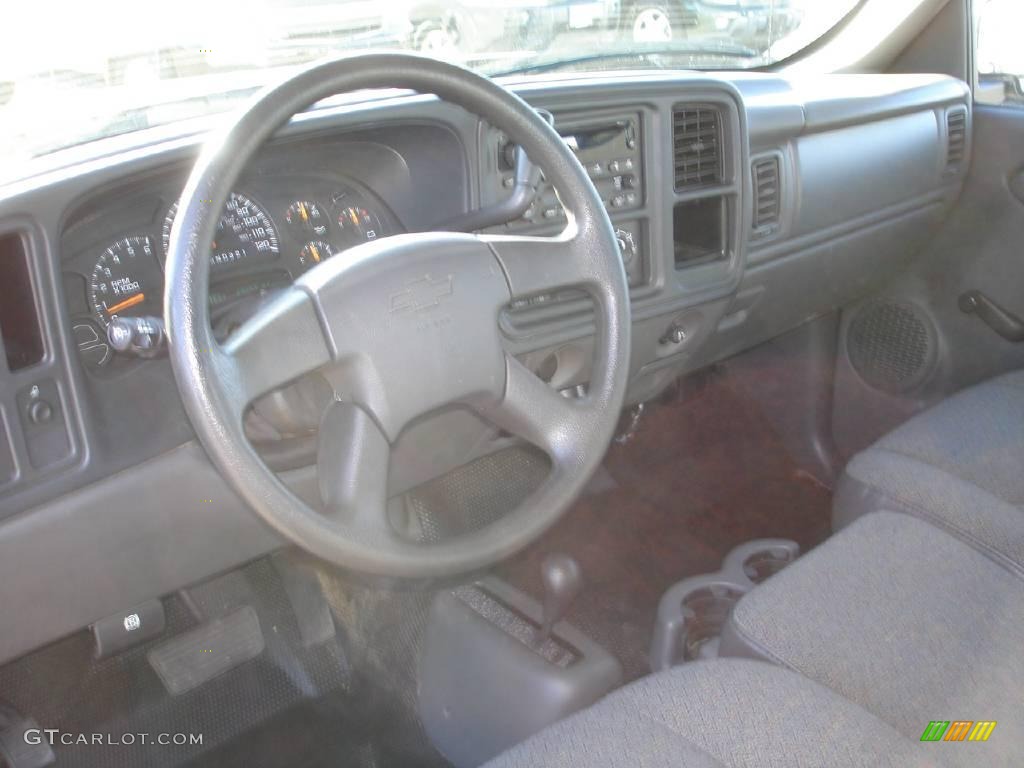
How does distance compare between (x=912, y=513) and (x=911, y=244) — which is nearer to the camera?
(x=912, y=513)

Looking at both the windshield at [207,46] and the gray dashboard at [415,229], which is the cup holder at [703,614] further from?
the windshield at [207,46]

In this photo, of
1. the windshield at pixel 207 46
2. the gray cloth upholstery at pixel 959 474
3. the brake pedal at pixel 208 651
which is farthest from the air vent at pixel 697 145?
the brake pedal at pixel 208 651

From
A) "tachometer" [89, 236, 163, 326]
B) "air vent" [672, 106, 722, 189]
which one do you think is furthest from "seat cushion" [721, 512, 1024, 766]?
"tachometer" [89, 236, 163, 326]

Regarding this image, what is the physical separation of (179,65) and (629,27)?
1.01 m

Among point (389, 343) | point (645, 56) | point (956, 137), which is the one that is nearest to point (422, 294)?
point (389, 343)

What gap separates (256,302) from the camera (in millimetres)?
1323

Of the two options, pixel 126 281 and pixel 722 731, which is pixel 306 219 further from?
pixel 722 731

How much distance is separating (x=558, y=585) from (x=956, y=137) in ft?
4.97

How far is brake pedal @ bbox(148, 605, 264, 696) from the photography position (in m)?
1.74

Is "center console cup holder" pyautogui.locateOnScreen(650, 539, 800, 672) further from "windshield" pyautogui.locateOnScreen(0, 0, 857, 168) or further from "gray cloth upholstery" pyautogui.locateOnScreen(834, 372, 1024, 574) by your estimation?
"windshield" pyautogui.locateOnScreen(0, 0, 857, 168)

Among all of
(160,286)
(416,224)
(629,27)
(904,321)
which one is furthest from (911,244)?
(160,286)

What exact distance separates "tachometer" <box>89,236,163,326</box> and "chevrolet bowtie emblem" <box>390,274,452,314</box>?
354mm

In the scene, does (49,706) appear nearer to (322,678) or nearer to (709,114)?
(322,678)

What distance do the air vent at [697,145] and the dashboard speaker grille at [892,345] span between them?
956 mm
